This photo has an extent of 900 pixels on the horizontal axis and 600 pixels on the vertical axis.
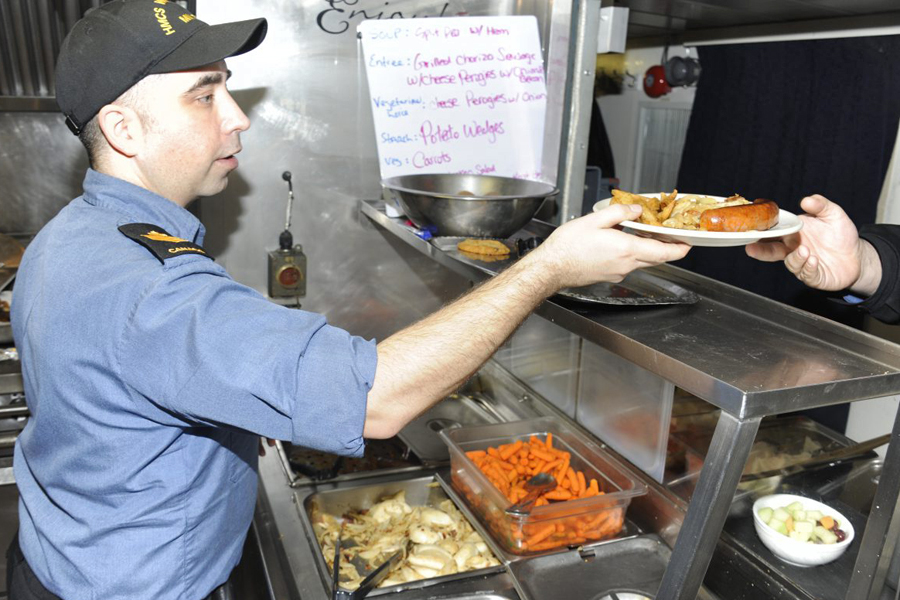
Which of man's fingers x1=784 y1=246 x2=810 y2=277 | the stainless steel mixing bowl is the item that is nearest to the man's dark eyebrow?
the stainless steel mixing bowl

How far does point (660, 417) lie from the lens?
4.88 ft

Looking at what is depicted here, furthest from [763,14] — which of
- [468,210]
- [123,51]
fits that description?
[123,51]

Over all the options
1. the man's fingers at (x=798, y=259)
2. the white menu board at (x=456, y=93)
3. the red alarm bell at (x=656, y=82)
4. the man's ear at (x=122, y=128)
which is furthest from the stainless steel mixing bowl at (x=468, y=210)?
the red alarm bell at (x=656, y=82)

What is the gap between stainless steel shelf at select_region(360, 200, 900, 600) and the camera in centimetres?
88

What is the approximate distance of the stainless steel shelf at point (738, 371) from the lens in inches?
34.8

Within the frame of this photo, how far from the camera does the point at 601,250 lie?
42.4 inches

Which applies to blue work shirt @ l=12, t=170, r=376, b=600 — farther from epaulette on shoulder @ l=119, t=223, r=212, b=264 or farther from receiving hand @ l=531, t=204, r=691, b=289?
receiving hand @ l=531, t=204, r=691, b=289

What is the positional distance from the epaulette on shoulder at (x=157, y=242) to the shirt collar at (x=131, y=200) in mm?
74

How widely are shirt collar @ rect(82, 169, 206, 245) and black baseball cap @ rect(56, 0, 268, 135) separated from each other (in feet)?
0.33

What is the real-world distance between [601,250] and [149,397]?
671mm

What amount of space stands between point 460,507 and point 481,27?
1272 millimetres

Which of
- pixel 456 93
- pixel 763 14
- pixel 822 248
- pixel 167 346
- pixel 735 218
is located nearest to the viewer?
pixel 167 346

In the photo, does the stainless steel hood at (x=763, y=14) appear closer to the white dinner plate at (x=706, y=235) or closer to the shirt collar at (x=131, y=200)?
the white dinner plate at (x=706, y=235)

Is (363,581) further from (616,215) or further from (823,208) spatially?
(823,208)
